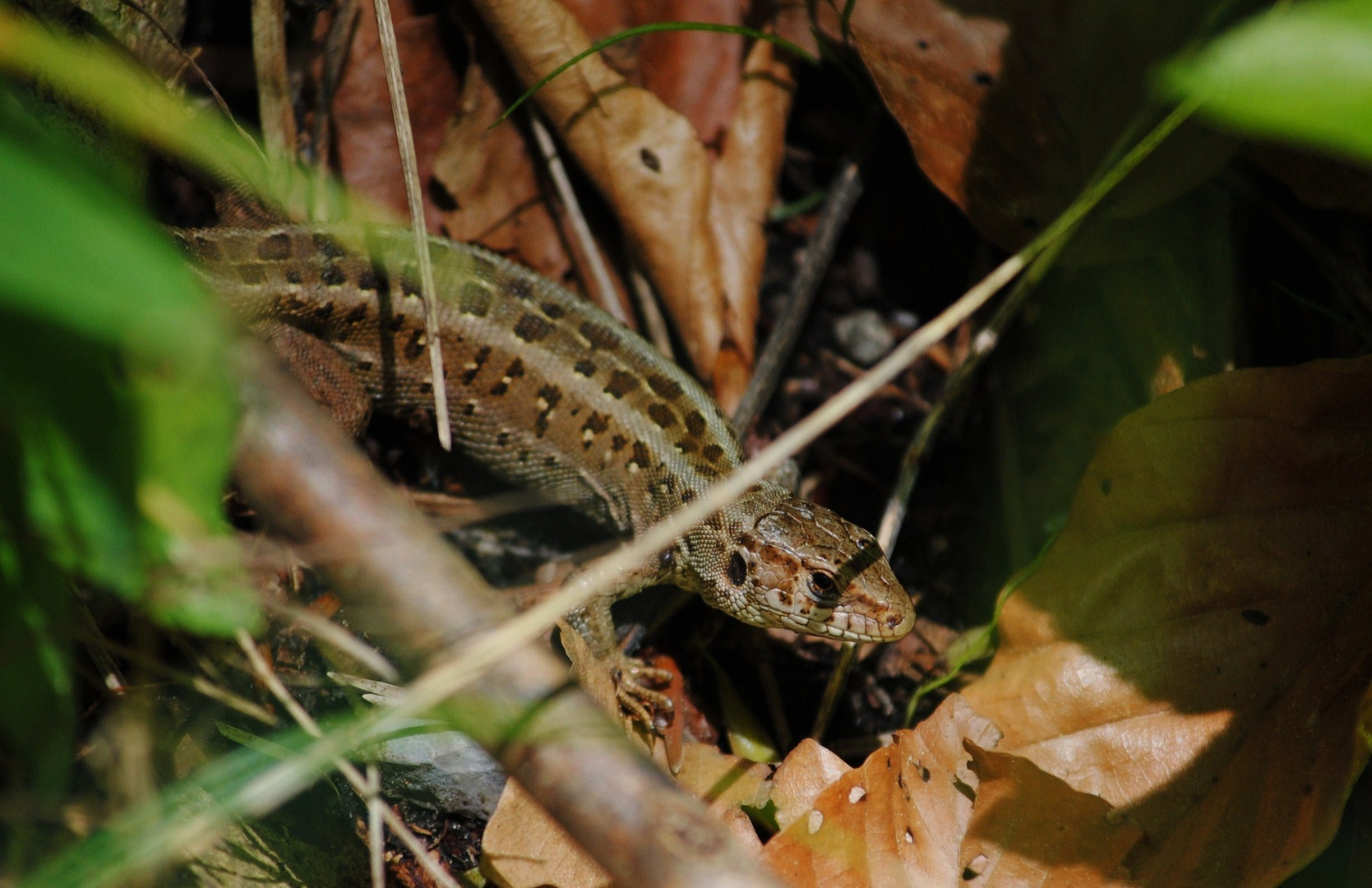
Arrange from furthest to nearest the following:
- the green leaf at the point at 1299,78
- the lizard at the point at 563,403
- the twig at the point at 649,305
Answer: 1. the twig at the point at 649,305
2. the lizard at the point at 563,403
3. the green leaf at the point at 1299,78

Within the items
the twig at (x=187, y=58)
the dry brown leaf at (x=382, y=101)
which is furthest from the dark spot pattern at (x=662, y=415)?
the twig at (x=187, y=58)

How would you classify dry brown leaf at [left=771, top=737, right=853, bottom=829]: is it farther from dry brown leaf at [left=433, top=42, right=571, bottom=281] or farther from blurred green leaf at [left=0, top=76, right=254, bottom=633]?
dry brown leaf at [left=433, top=42, right=571, bottom=281]

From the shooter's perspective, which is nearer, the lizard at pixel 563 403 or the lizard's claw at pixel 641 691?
the lizard's claw at pixel 641 691

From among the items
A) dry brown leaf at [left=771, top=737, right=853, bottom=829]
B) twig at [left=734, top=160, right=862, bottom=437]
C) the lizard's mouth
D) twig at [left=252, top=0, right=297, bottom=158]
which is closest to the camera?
dry brown leaf at [left=771, top=737, right=853, bottom=829]

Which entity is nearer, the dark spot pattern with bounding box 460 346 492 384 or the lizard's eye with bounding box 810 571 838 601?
the lizard's eye with bounding box 810 571 838 601

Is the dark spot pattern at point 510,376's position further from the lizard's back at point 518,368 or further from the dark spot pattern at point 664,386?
the dark spot pattern at point 664,386

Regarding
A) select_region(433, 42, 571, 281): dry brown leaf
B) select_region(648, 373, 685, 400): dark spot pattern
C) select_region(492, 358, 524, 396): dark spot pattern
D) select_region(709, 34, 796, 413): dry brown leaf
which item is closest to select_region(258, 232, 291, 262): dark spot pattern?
select_region(433, 42, 571, 281): dry brown leaf
